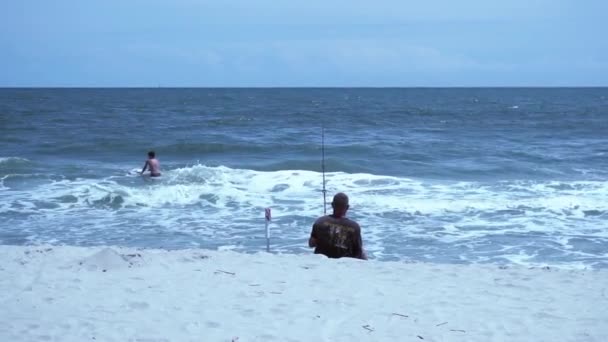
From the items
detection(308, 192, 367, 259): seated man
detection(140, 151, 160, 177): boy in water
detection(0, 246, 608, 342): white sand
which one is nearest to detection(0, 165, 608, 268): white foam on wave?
detection(140, 151, 160, 177): boy in water

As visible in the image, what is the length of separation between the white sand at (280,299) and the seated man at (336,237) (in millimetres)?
163

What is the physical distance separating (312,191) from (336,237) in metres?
8.06

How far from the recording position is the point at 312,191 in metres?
15.0

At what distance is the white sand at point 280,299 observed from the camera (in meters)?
4.81

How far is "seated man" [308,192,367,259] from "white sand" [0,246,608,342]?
0.54 ft

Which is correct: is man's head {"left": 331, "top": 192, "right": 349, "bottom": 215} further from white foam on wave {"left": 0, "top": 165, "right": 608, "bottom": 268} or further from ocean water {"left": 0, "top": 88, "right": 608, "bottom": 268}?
white foam on wave {"left": 0, "top": 165, "right": 608, "bottom": 268}

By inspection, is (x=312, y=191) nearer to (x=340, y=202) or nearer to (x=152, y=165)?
(x=152, y=165)

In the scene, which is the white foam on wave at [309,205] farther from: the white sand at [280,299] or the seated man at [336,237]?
the white sand at [280,299]

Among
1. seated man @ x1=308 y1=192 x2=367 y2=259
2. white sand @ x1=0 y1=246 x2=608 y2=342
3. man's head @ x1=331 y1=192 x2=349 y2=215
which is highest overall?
man's head @ x1=331 y1=192 x2=349 y2=215

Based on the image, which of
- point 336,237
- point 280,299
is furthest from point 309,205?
point 280,299

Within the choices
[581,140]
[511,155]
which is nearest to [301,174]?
[511,155]

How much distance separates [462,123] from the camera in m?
37.4

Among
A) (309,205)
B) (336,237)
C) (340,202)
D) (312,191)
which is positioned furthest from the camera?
(312,191)

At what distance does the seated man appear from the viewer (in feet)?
22.3
